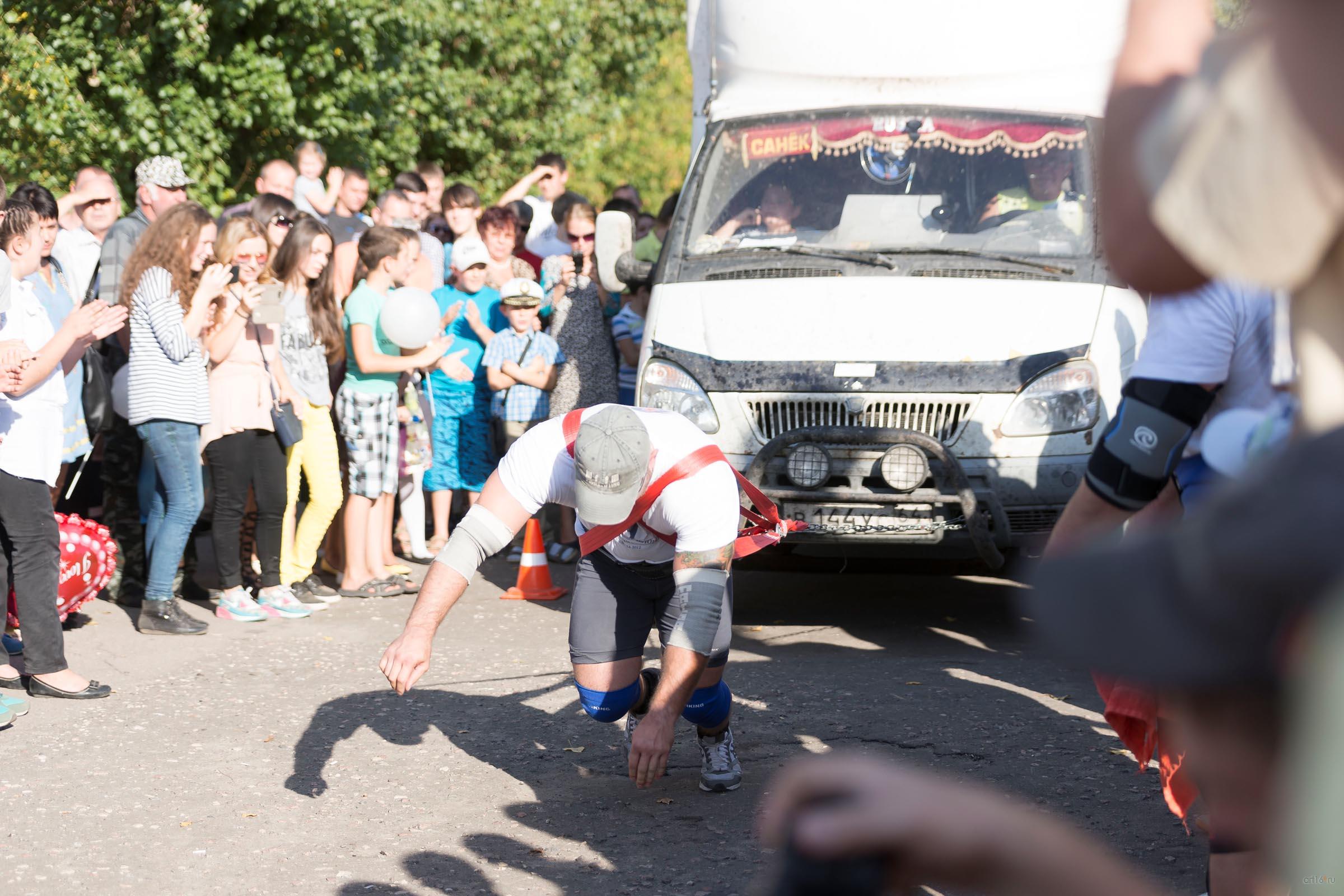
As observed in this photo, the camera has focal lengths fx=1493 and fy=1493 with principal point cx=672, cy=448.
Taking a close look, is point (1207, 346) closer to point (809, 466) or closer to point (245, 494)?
point (809, 466)

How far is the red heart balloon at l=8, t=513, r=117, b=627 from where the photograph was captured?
6.54 meters

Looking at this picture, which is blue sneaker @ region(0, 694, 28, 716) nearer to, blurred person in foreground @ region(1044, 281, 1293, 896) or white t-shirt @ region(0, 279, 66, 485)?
white t-shirt @ region(0, 279, 66, 485)

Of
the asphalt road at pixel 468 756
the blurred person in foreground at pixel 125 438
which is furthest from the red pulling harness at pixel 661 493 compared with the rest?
the blurred person in foreground at pixel 125 438

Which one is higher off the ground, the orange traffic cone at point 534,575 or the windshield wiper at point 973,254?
the windshield wiper at point 973,254

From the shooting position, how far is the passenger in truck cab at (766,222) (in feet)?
24.1

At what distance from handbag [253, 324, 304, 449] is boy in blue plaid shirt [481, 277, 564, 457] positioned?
147 centimetres

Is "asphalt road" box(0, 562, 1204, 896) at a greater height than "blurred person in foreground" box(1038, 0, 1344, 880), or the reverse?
"blurred person in foreground" box(1038, 0, 1344, 880)

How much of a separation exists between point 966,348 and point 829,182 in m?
1.40

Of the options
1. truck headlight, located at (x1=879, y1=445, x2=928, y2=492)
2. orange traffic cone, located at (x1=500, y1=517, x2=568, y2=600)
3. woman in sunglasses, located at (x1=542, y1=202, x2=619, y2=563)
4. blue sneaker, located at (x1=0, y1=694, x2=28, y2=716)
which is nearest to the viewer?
blue sneaker, located at (x1=0, y1=694, x2=28, y2=716)

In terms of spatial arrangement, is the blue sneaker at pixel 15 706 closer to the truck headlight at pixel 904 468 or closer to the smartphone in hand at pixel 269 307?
the smartphone in hand at pixel 269 307

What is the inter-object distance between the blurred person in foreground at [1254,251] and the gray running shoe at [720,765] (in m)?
3.86

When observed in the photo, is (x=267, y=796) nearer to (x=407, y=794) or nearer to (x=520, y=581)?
(x=407, y=794)

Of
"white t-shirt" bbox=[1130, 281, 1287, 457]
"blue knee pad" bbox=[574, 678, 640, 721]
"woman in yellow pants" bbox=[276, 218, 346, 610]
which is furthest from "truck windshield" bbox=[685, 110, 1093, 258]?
"white t-shirt" bbox=[1130, 281, 1287, 457]

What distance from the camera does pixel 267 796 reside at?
4824mm
